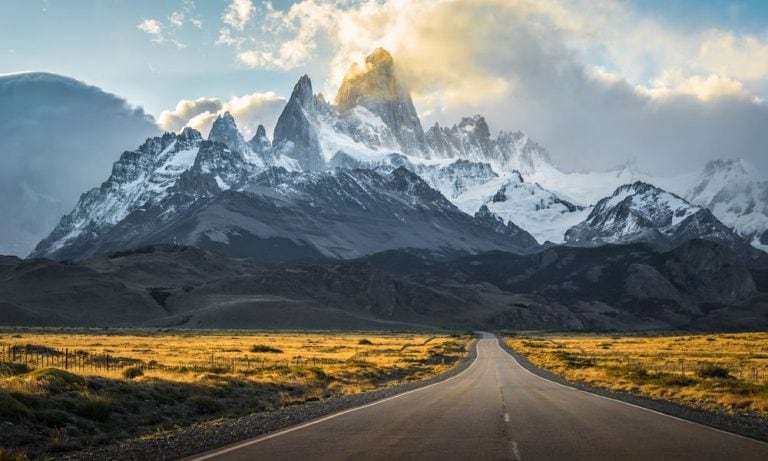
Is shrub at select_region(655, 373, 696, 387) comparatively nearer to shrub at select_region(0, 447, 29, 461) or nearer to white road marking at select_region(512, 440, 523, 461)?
white road marking at select_region(512, 440, 523, 461)

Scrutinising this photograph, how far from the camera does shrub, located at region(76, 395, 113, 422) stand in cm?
2233

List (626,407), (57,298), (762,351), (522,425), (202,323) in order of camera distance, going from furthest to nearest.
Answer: (57,298), (202,323), (762,351), (626,407), (522,425)

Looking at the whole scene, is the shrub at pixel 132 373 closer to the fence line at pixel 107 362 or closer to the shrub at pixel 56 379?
the fence line at pixel 107 362

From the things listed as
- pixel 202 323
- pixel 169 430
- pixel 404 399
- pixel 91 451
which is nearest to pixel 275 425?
pixel 169 430

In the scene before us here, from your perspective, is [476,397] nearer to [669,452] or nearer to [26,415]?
[669,452]

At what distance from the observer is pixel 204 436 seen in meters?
20.1

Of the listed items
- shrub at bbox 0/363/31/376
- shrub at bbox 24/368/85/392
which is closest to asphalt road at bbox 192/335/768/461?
shrub at bbox 24/368/85/392

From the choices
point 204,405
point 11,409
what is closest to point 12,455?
point 11,409

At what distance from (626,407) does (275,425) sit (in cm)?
1387

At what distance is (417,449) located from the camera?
17688mm

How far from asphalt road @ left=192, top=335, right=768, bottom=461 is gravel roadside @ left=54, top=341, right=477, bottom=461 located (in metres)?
0.83

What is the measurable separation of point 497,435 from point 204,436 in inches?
313

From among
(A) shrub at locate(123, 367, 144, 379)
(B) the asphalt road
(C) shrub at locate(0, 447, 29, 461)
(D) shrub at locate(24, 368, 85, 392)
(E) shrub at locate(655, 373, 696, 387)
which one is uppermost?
(D) shrub at locate(24, 368, 85, 392)

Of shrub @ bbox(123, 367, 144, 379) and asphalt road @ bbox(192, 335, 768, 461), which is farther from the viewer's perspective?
shrub @ bbox(123, 367, 144, 379)
